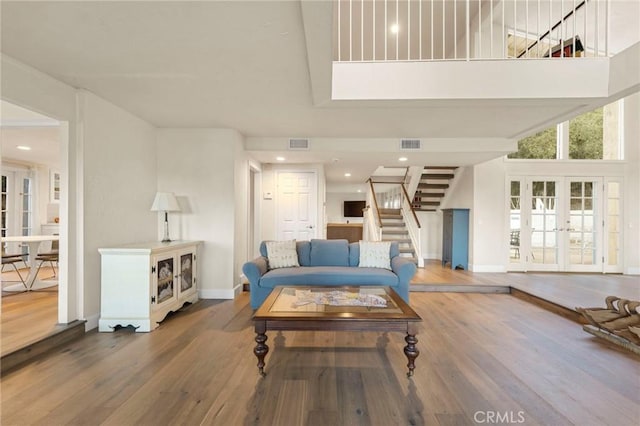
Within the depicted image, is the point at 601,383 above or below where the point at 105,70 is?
below

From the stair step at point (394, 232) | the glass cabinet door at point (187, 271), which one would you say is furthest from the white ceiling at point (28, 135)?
the stair step at point (394, 232)

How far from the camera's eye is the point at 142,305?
10.6 feet

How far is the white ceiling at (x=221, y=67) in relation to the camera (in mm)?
1986

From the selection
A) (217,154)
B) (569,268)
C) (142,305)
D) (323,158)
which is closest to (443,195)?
(569,268)

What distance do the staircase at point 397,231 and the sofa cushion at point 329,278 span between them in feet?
10.4

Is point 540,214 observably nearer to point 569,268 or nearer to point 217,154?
point 569,268

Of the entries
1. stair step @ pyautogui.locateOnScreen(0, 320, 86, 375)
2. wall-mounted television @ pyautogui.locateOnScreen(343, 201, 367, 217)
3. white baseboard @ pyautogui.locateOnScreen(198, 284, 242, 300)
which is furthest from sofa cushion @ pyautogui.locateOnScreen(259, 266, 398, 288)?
wall-mounted television @ pyautogui.locateOnScreen(343, 201, 367, 217)

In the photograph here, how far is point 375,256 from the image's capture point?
4344 mm

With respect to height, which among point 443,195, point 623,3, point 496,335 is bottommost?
point 496,335

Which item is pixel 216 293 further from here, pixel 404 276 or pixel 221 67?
pixel 221 67

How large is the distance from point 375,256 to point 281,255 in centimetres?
139

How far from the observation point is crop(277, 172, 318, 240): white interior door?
6430 millimetres

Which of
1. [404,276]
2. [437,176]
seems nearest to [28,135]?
[404,276]

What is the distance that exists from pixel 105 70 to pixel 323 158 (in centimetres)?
356
